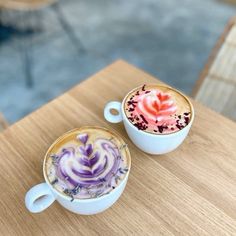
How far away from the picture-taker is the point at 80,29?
2.18 meters

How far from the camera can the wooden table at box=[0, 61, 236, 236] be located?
0.49 metres

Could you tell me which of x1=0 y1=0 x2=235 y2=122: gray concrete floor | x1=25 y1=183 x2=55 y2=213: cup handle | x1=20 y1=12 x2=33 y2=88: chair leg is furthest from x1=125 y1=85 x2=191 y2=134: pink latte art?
x1=20 y1=12 x2=33 y2=88: chair leg

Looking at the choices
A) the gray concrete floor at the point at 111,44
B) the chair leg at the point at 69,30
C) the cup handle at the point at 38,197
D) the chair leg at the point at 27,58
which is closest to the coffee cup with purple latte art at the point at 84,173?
the cup handle at the point at 38,197

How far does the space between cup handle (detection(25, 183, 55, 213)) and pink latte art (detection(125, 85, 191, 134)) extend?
20 centimetres

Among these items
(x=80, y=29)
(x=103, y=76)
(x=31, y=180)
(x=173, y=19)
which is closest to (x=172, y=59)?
(x=173, y=19)

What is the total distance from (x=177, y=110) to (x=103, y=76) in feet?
0.86

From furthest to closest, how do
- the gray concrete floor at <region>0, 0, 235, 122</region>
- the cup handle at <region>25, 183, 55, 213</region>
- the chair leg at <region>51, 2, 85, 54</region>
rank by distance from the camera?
the chair leg at <region>51, 2, 85, 54</region> < the gray concrete floor at <region>0, 0, 235, 122</region> < the cup handle at <region>25, 183, 55, 213</region>

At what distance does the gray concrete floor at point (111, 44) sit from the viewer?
1717 mm

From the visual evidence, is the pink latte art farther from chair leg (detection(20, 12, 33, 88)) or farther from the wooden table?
chair leg (detection(20, 12, 33, 88))

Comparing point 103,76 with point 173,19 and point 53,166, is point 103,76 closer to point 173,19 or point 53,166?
point 53,166

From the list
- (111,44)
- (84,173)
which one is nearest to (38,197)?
(84,173)

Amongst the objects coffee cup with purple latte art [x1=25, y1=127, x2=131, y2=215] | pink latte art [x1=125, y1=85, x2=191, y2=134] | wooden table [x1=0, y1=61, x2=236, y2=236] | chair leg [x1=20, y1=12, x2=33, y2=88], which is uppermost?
pink latte art [x1=125, y1=85, x2=191, y2=134]

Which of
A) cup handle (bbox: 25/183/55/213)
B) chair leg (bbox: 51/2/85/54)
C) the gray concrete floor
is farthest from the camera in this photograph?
chair leg (bbox: 51/2/85/54)

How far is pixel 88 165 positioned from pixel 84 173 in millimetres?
16
